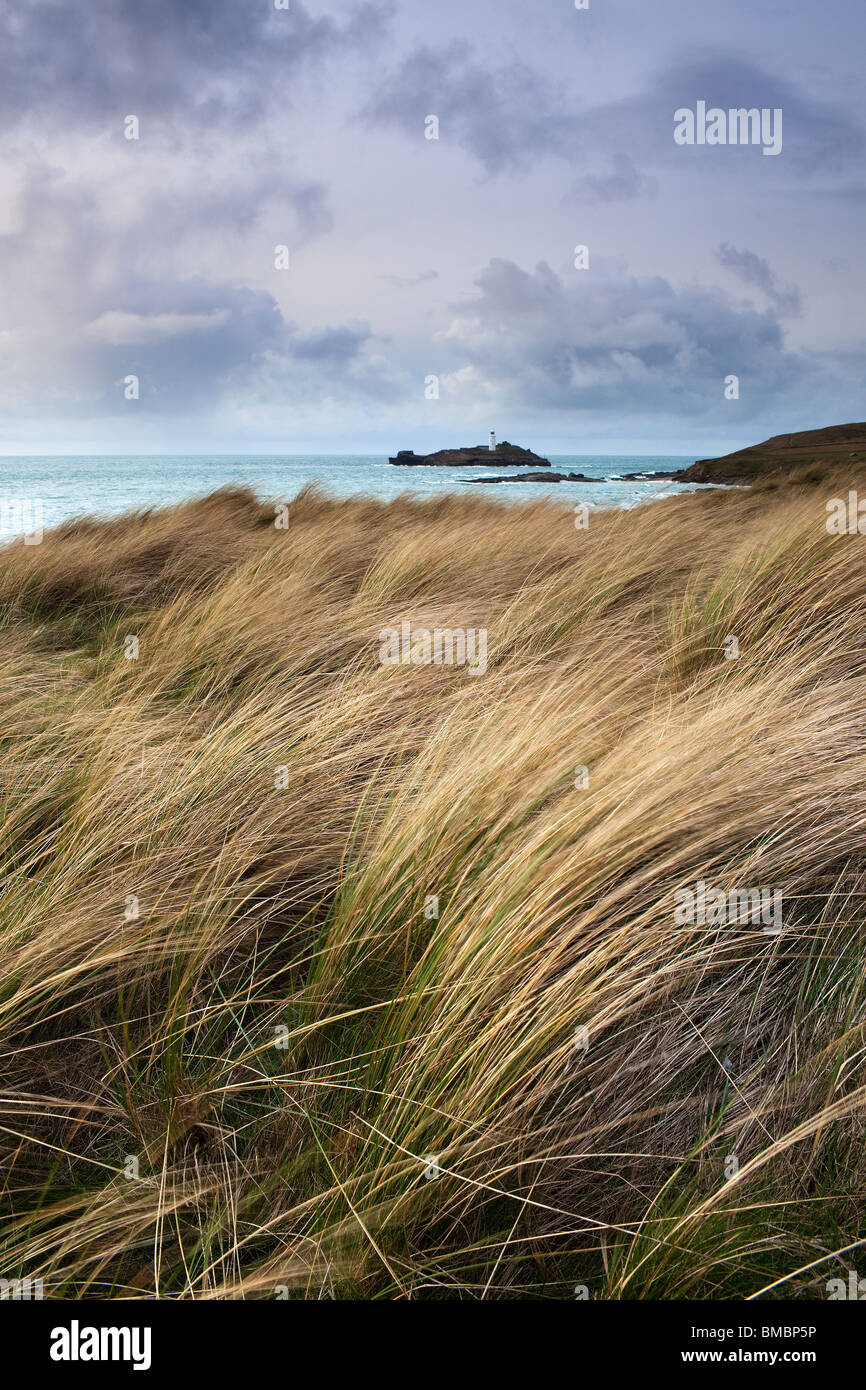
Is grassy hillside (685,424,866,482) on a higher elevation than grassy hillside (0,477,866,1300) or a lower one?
higher

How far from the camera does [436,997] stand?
1.28m

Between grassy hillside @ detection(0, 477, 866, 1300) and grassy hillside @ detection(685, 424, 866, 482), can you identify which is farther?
grassy hillside @ detection(685, 424, 866, 482)

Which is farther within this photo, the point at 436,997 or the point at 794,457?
the point at 794,457

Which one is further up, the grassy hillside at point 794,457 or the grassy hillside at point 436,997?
the grassy hillside at point 794,457

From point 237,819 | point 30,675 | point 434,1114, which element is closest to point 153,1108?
point 434,1114

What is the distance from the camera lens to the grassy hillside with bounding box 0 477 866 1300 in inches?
41.5

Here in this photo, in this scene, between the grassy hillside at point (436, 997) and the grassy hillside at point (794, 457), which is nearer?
the grassy hillside at point (436, 997)

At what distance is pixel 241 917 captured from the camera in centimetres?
157

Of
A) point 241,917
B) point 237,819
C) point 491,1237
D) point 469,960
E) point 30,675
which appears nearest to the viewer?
point 491,1237

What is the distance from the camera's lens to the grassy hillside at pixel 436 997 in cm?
105

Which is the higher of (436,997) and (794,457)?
(794,457)
